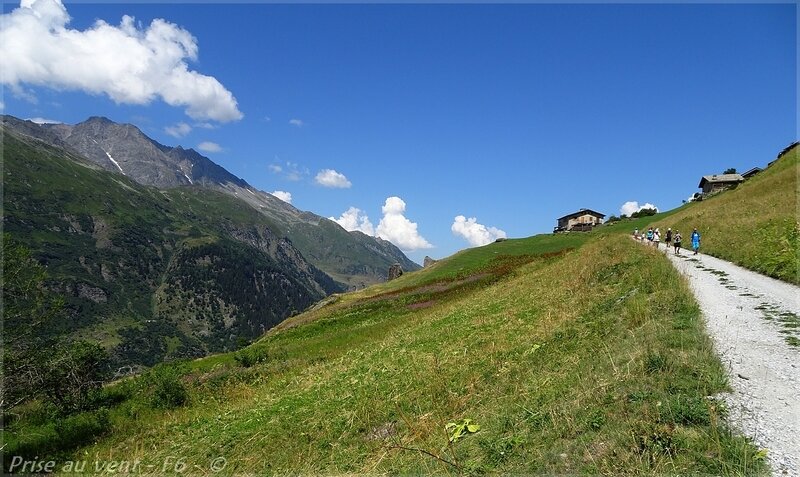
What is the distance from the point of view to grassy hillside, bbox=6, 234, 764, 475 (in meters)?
7.81

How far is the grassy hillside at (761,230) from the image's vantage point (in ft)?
83.8

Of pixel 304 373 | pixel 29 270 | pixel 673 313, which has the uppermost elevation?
pixel 29 270

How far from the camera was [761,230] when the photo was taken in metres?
35.0

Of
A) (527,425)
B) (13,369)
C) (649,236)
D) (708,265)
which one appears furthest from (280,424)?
(649,236)

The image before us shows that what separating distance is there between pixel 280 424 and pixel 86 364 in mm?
21071

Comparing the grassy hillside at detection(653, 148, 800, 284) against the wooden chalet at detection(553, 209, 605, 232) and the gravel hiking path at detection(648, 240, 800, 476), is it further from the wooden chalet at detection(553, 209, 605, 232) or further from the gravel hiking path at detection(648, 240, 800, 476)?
the wooden chalet at detection(553, 209, 605, 232)

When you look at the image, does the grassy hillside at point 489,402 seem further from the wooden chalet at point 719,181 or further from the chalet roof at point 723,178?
the chalet roof at point 723,178

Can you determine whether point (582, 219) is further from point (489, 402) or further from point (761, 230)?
point (489, 402)

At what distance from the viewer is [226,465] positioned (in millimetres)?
13125

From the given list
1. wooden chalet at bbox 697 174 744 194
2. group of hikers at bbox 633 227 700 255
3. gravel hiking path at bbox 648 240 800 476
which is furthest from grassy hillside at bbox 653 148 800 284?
wooden chalet at bbox 697 174 744 194

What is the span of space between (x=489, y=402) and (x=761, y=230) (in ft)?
114

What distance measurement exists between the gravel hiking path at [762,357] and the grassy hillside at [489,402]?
0.41 m

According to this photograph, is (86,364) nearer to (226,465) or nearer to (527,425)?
(226,465)

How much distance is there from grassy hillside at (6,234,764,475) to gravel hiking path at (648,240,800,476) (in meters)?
0.41
